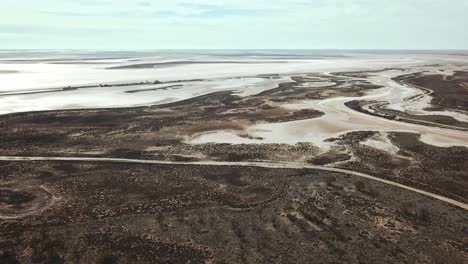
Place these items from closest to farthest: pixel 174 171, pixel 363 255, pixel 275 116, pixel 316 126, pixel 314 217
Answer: pixel 363 255, pixel 314 217, pixel 174 171, pixel 316 126, pixel 275 116

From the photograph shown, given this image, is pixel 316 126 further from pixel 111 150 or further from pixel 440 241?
pixel 440 241

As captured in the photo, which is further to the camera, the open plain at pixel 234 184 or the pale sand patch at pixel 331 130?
the pale sand patch at pixel 331 130

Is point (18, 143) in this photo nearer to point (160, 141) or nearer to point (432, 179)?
point (160, 141)

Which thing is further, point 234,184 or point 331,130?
point 331,130

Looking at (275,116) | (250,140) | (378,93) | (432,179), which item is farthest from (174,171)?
(378,93)

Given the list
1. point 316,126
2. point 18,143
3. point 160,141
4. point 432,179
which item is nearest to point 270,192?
point 432,179

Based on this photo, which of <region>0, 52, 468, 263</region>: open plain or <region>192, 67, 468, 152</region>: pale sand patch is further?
<region>192, 67, 468, 152</region>: pale sand patch

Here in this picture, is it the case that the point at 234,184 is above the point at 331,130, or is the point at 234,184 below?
below

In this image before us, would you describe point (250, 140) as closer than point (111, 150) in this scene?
No

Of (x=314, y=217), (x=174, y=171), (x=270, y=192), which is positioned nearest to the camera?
(x=314, y=217)
